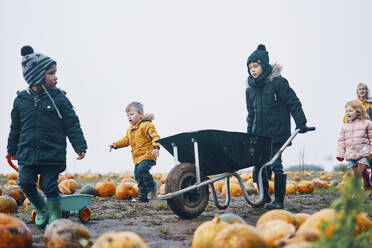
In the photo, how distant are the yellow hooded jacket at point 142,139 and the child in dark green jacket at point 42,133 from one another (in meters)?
2.74

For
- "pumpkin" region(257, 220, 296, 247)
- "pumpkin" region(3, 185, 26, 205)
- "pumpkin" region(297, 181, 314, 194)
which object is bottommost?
"pumpkin" region(297, 181, 314, 194)

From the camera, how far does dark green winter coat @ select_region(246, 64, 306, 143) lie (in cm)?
517

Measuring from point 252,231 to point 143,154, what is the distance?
4963 mm

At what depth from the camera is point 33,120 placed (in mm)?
3932

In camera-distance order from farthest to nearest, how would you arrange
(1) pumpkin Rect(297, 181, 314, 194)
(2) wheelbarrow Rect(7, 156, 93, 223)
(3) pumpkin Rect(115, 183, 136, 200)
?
(1) pumpkin Rect(297, 181, 314, 194) → (3) pumpkin Rect(115, 183, 136, 200) → (2) wheelbarrow Rect(7, 156, 93, 223)

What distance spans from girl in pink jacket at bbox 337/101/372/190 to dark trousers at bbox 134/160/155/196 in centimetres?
347

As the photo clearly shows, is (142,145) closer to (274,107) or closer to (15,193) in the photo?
(15,193)

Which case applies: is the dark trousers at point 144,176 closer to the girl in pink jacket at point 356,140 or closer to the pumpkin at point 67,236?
the girl in pink jacket at point 356,140

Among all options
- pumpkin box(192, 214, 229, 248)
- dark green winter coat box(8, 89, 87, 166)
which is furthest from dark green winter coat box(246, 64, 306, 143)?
pumpkin box(192, 214, 229, 248)

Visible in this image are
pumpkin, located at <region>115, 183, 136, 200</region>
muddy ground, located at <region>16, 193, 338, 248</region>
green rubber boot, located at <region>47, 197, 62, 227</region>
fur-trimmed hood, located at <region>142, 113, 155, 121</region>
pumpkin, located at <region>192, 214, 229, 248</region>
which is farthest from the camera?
pumpkin, located at <region>115, 183, 136, 200</region>

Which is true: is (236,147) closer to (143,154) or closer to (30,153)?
(30,153)

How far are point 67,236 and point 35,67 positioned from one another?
2.32 m

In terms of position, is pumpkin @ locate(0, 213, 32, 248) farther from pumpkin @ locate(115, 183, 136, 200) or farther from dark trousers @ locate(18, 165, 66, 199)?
pumpkin @ locate(115, 183, 136, 200)

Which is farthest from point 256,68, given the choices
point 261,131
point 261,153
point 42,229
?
point 42,229
